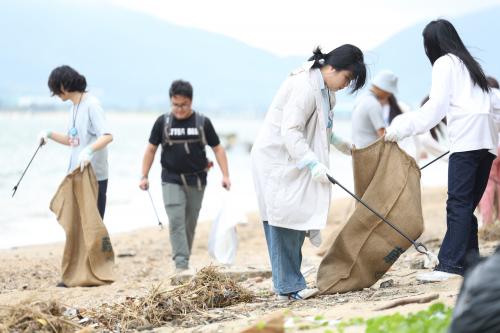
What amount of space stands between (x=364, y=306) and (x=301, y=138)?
43.0 inches

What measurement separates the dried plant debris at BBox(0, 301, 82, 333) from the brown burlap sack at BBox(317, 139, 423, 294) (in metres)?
1.77

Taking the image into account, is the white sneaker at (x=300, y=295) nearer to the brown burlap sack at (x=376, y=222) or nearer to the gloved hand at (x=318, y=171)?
the brown burlap sack at (x=376, y=222)

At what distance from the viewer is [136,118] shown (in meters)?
102

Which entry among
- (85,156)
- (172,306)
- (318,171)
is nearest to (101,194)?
(85,156)

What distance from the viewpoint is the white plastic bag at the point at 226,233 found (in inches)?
313

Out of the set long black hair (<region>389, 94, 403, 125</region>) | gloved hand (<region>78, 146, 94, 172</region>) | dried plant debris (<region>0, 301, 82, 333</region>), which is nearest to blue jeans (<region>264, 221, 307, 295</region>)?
dried plant debris (<region>0, 301, 82, 333</region>)

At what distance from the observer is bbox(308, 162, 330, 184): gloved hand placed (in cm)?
508

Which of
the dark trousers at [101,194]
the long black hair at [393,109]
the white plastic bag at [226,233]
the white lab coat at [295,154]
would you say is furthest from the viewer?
the long black hair at [393,109]

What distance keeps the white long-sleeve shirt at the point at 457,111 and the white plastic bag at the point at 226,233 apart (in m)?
2.77

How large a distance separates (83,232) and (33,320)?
286cm

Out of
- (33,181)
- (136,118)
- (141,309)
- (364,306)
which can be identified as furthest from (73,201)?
(136,118)

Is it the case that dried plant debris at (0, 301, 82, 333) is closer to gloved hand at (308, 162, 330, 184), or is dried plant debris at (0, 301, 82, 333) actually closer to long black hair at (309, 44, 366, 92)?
gloved hand at (308, 162, 330, 184)

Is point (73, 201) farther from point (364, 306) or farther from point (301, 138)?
point (364, 306)

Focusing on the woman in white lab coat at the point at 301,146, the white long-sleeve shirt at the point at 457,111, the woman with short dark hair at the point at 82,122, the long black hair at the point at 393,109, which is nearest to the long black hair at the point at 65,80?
the woman with short dark hair at the point at 82,122
